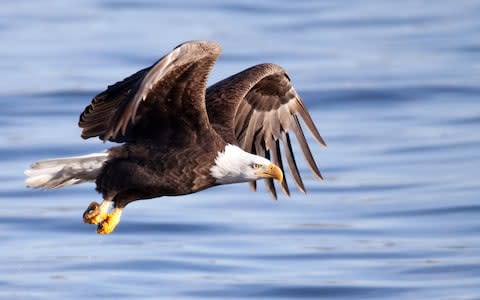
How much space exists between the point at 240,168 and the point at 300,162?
5.85m

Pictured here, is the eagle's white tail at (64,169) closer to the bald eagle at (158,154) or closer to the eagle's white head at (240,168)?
the bald eagle at (158,154)

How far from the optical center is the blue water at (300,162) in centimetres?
1288

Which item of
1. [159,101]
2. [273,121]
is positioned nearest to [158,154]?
[159,101]

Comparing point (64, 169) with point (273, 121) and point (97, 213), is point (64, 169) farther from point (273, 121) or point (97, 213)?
point (273, 121)

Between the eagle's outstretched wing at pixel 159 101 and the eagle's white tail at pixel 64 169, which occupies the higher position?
the eagle's outstretched wing at pixel 159 101

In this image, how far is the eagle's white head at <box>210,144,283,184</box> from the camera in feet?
33.8

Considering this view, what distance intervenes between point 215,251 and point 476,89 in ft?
22.5

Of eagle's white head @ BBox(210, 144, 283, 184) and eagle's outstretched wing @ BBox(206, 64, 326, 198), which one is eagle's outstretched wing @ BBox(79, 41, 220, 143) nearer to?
eagle's white head @ BBox(210, 144, 283, 184)

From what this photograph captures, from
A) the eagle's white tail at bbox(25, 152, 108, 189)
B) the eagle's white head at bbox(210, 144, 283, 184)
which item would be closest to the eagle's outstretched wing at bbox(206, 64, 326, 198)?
the eagle's white head at bbox(210, 144, 283, 184)

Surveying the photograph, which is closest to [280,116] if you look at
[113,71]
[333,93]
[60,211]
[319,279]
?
[319,279]

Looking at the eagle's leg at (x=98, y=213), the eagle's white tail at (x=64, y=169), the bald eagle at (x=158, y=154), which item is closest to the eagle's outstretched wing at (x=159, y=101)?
the bald eagle at (x=158, y=154)

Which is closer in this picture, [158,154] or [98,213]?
[158,154]

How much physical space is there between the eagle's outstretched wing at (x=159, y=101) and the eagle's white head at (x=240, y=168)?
0.24 m

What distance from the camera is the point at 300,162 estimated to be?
1619 centimetres
